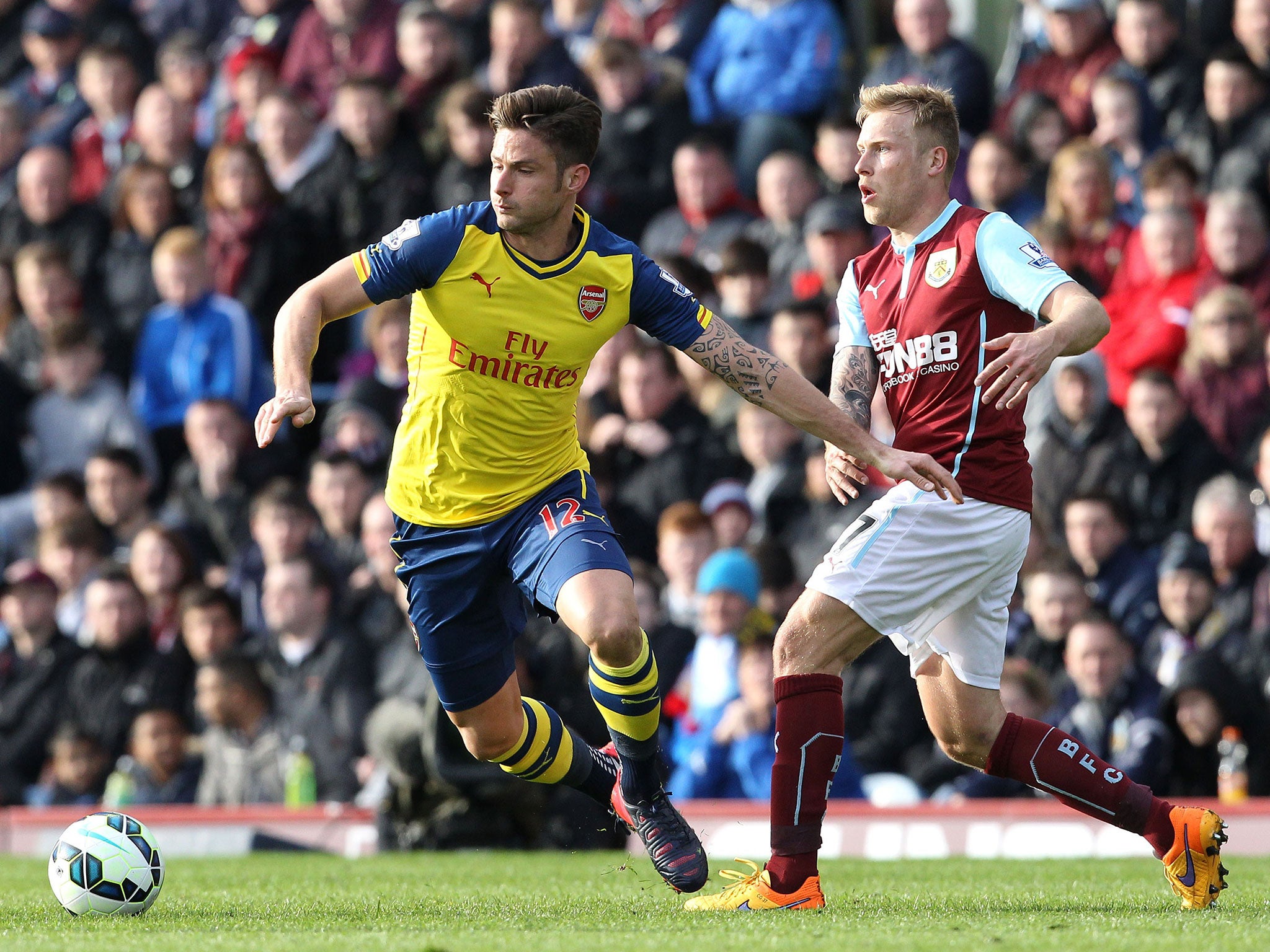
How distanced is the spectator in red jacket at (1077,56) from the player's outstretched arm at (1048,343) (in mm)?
6656

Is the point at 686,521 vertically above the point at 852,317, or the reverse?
the point at 852,317

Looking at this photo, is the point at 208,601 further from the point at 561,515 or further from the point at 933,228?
the point at 933,228

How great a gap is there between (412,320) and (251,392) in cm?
669

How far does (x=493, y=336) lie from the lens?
20.7 feet

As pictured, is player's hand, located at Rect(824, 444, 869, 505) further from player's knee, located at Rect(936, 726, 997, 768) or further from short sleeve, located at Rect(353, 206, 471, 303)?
short sleeve, located at Rect(353, 206, 471, 303)

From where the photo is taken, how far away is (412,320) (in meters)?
6.59

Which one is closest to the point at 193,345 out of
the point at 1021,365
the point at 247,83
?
the point at 247,83

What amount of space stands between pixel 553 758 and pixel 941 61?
6.97 metres

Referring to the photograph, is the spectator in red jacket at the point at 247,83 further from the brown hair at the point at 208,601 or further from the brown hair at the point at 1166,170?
the brown hair at the point at 1166,170

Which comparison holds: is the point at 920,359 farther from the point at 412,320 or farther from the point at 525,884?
the point at 525,884

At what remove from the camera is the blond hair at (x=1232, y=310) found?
10000 millimetres

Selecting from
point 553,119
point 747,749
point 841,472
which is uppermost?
point 553,119

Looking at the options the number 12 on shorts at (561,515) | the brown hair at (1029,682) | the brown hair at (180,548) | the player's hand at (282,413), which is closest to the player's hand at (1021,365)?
the number 12 on shorts at (561,515)

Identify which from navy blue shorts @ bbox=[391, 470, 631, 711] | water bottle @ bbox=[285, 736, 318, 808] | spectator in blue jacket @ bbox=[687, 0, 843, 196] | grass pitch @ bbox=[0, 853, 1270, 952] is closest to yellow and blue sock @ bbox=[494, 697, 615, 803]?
navy blue shorts @ bbox=[391, 470, 631, 711]
